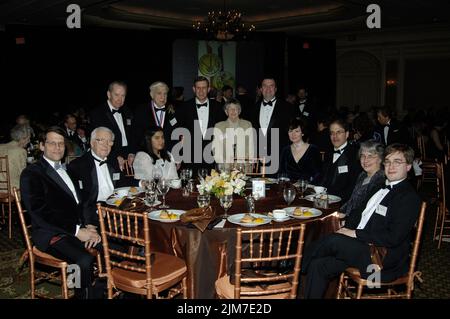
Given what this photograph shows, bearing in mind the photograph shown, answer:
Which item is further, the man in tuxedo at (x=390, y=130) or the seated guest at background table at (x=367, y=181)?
the man in tuxedo at (x=390, y=130)

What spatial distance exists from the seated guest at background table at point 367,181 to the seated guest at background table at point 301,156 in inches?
40.6

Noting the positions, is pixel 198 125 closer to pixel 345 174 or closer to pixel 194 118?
pixel 194 118

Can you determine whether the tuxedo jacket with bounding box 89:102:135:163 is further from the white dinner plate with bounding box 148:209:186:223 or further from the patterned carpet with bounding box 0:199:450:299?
the white dinner plate with bounding box 148:209:186:223

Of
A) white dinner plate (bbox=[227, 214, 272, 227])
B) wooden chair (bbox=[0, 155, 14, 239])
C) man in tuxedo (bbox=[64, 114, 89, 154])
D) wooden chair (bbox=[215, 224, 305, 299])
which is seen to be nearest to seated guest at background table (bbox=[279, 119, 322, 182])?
white dinner plate (bbox=[227, 214, 272, 227])

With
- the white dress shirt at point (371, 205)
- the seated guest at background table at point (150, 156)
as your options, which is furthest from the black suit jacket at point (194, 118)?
the white dress shirt at point (371, 205)

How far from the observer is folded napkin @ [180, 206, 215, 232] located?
2.95 metres

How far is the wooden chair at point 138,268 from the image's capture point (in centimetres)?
278

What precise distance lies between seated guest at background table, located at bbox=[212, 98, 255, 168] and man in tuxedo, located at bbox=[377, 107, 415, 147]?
7.26 ft

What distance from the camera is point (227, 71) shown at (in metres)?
12.8

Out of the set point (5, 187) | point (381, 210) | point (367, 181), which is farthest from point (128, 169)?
point (381, 210)

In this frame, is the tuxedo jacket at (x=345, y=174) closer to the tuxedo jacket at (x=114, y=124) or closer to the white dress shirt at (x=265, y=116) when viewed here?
the white dress shirt at (x=265, y=116)
